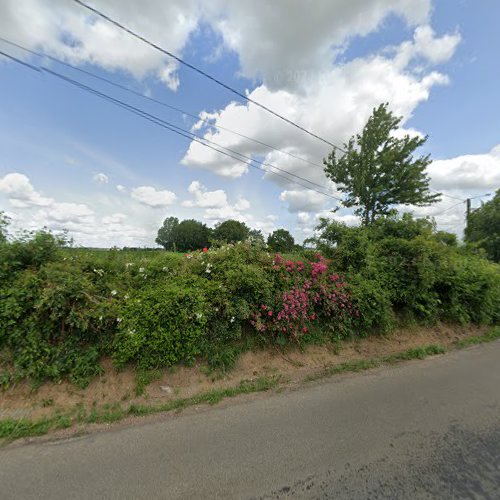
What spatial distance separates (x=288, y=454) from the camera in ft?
6.99

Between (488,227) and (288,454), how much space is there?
19.1 meters

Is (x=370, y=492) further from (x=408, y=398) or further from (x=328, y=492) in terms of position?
(x=408, y=398)

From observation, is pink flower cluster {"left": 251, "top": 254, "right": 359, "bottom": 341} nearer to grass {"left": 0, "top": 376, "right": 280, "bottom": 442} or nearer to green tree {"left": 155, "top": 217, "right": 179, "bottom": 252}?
grass {"left": 0, "top": 376, "right": 280, "bottom": 442}

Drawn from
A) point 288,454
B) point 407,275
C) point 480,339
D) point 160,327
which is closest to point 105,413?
point 160,327

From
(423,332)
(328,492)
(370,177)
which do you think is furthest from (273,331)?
(370,177)

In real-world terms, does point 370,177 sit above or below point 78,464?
above

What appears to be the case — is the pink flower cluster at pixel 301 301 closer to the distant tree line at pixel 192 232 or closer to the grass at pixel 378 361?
the grass at pixel 378 361

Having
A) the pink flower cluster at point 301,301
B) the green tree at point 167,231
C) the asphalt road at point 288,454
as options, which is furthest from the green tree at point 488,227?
the green tree at point 167,231

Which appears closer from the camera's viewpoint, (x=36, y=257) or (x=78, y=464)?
(x=78, y=464)

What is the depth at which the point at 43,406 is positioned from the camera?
2715 mm

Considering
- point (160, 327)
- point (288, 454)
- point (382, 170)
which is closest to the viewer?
point (288, 454)

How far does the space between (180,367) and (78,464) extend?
1.45 meters

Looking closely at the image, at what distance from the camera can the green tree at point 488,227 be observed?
1383 cm

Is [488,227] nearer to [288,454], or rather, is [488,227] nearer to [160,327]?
[288,454]
